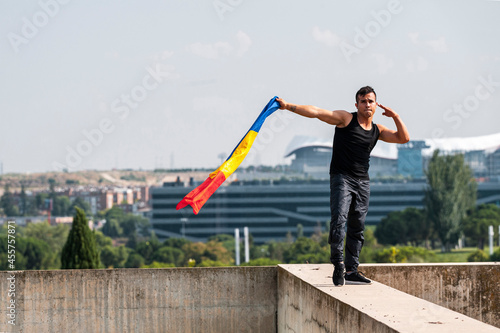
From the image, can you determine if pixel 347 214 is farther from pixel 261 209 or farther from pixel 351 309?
pixel 261 209

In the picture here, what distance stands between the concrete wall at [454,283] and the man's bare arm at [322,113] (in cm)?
209

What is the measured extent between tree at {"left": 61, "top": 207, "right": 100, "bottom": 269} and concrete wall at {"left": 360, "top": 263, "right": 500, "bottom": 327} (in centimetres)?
3170

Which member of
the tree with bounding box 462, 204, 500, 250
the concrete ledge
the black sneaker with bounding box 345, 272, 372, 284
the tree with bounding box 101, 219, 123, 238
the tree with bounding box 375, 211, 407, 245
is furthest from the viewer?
the tree with bounding box 101, 219, 123, 238

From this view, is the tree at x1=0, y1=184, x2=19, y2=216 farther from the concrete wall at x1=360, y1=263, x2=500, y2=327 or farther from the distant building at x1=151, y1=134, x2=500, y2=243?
the concrete wall at x1=360, y1=263, x2=500, y2=327

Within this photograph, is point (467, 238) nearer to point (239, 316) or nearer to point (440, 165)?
point (440, 165)

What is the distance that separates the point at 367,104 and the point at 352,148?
1.07 ft

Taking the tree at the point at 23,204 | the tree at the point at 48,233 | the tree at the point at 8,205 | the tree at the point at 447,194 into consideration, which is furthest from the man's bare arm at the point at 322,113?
the tree at the point at 23,204

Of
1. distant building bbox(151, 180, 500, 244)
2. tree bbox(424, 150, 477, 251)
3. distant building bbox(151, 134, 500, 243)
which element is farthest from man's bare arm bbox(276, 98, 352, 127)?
distant building bbox(151, 180, 500, 244)

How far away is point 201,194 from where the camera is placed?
6.27m

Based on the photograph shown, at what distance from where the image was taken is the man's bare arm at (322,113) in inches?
225

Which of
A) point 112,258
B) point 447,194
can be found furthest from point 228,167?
point 112,258

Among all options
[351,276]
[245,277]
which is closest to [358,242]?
[351,276]

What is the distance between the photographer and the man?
233 inches

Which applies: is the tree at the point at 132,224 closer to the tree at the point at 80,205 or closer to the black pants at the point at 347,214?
the tree at the point at 80,205
